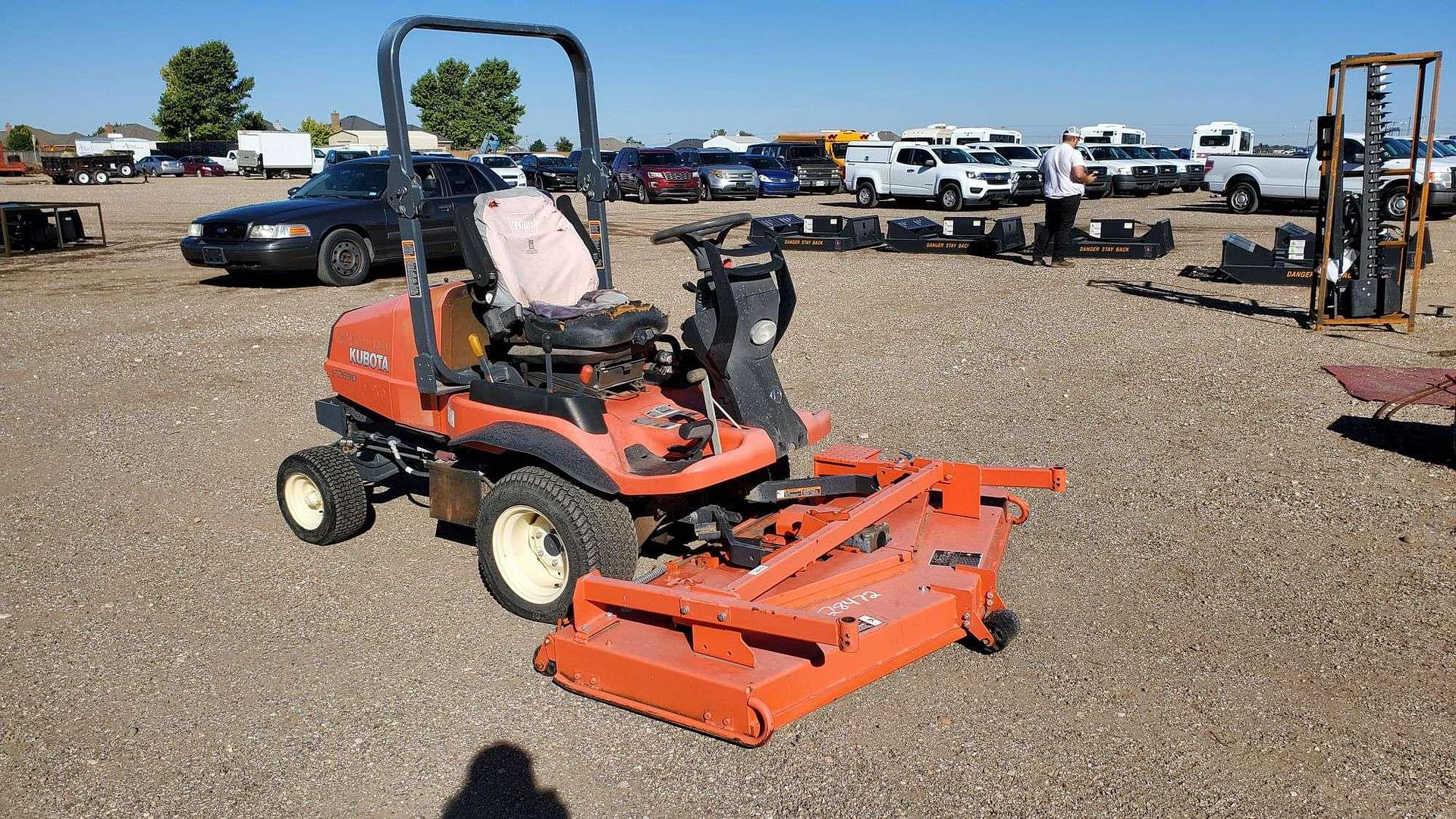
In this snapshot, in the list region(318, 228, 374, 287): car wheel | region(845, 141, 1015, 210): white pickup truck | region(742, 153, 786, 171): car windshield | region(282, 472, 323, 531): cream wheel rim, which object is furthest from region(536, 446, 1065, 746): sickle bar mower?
region(742, 153, 786, 171): car windshield

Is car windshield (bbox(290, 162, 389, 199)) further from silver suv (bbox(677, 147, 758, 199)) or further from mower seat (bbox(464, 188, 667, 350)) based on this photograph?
silver suv (bbox(677, 147, 758, 199))

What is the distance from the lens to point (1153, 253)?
1584cm

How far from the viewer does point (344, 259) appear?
14.0 metres

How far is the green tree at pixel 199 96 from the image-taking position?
272ft

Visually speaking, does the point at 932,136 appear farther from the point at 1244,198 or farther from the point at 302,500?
the point at 302,500

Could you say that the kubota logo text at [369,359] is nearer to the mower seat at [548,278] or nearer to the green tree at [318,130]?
the mower seat at [548,278]

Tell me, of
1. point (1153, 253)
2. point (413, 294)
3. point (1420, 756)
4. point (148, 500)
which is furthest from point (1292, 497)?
point (1153, 253)

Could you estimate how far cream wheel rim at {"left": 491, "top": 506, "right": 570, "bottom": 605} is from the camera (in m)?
4.62

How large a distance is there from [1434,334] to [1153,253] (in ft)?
18.5

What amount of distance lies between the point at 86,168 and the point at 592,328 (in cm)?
5084

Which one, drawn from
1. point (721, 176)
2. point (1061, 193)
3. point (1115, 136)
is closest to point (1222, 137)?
point (1115, 136)

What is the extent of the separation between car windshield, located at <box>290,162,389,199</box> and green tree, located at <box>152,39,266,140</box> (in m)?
78.2

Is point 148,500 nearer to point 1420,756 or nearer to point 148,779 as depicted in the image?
point 148,779

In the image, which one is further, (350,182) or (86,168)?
(86,168)
